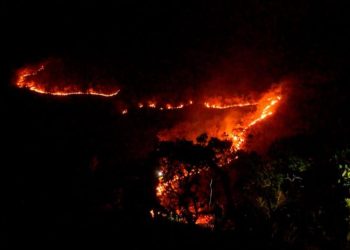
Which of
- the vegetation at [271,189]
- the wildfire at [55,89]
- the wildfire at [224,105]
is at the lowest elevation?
the vegetation at [271,189]

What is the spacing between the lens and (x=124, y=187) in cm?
829

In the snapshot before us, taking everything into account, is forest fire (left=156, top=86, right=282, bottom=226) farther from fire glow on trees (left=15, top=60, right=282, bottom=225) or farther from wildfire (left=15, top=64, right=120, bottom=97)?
wildfire (left=15, top=64, right=120, bottom=97)

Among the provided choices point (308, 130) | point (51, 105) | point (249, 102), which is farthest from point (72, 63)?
point (308, 130)

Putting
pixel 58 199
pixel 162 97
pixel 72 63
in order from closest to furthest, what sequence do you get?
pixel 58 199
pixel 162 97
pixel 72 63

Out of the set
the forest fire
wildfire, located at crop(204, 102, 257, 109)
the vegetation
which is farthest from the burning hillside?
the vegetation

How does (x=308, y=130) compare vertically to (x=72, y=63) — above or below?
below

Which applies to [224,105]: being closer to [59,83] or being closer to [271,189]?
[271,189]

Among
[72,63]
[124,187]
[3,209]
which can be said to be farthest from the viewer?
[72,63]

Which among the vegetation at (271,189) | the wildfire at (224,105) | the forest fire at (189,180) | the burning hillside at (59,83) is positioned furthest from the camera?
the burning hillside at (59,83)

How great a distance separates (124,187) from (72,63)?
12117 millimetres

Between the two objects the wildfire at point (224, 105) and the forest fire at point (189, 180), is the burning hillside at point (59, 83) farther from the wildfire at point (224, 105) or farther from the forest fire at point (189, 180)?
the forest fire at point (189, 180)

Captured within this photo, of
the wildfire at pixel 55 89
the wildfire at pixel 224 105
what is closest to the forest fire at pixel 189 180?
the wildfire at pixel 224 105

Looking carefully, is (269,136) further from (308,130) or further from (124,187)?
(124,187)

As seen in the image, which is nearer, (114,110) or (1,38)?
(114,110)
